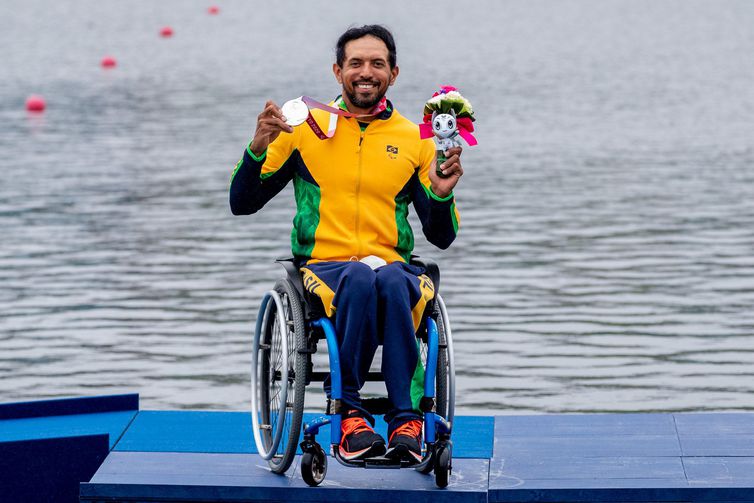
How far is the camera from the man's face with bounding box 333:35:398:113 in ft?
16.8

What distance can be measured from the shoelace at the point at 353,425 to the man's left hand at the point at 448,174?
726mm

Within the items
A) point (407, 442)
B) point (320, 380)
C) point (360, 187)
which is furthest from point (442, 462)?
point (360, 187)

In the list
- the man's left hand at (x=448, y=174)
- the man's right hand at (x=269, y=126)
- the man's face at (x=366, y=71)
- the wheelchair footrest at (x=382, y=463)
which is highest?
the man's face at (x=366, y=71)

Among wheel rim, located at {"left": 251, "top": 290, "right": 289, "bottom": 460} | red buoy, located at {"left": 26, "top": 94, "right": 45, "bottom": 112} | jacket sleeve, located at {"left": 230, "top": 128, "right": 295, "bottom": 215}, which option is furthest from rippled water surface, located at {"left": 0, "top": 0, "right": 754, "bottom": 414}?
jacket sleeve, located at {"left": 230, "top": 128, "right": 295, "bottom": 215}

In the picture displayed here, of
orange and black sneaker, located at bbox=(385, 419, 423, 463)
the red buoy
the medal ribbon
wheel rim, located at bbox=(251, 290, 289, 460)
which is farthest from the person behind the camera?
the red buoy

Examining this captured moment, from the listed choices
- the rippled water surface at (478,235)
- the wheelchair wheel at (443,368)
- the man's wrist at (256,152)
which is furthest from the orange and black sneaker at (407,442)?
the rippled water surface at (478,235)

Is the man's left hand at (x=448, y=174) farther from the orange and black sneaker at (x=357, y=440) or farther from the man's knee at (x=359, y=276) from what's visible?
the orange and black sneaker at (x=357, y=440)

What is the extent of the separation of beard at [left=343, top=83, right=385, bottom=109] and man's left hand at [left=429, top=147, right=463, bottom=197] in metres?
0.32

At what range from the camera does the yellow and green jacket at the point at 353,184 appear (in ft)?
16.8

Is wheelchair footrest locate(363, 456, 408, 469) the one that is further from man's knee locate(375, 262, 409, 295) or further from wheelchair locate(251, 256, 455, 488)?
man's knee locate(375, 262, 409, 295)

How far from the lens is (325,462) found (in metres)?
4.91

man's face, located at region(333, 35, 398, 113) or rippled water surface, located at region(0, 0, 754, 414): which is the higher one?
man's face, located at region(333, 35, 398, 113)

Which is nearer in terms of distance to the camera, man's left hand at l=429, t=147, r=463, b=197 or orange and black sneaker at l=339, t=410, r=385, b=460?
orange and black sneaker at l=339, t=410, r=385, b=460

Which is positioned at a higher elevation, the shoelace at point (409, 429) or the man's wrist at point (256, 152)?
the man's wrist at point (256, 152)
